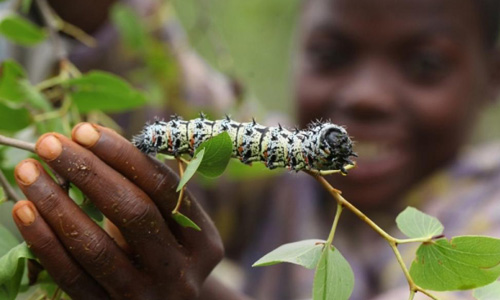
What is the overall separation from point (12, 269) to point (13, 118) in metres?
0.20

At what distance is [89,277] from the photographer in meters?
0.54

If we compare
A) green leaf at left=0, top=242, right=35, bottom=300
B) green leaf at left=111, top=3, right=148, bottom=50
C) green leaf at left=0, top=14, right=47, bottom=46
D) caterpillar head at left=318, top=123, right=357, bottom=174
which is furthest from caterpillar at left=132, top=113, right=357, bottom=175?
green leaf at left=111, top=3, right=148, bottom=50

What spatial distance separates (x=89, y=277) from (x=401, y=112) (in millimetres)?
951

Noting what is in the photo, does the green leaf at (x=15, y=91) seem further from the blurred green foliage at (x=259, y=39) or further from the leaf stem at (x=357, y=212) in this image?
the blurred green foliage at (x=259, y=39)

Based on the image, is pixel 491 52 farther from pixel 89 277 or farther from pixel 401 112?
pixel 89 277

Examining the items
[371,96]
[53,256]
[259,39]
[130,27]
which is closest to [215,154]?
[53,256]

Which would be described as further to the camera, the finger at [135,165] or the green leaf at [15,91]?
the green leaf at [15,91]

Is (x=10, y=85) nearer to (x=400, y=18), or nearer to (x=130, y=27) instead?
(x=130, y=27)

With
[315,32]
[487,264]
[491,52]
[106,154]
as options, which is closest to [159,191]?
[106,154]

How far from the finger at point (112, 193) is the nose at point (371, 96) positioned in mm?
891

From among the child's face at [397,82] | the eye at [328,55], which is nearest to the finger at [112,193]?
the child's face at [397,82]

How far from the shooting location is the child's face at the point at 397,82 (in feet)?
4.56

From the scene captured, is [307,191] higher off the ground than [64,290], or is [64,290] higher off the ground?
[307,191]

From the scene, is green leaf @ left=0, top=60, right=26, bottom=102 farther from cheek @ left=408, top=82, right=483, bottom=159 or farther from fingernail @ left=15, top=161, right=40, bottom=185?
cheek @ left=408, top=82, right=483, bottom=159
